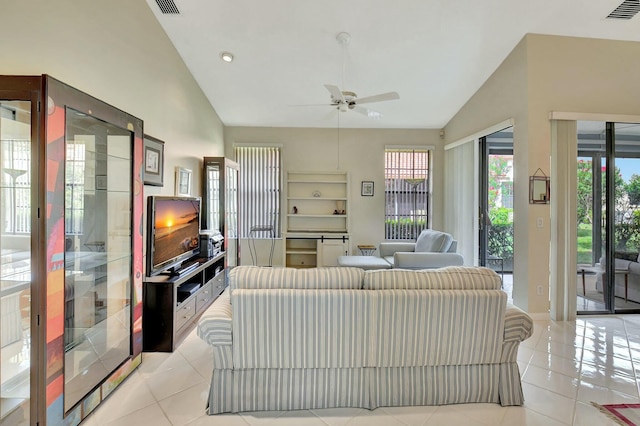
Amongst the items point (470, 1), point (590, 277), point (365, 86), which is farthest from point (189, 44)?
point (590, 277)

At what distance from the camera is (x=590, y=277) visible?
12.0 feet

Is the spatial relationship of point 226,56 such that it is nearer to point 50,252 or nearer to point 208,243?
point 208,243

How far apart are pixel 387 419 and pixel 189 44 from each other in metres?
4.22

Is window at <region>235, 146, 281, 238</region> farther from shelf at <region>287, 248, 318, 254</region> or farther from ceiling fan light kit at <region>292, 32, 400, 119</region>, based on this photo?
ceiling fan light kit at <region>292, 32, 400, 119</region>

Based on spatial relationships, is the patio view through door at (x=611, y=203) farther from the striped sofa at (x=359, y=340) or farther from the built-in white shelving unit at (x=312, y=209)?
the built-in white shelving unit at (x=312, y=209)

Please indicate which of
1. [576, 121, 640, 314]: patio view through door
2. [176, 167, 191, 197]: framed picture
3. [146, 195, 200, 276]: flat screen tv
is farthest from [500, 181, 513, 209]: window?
[176, 167, 191, 197]: framed picture

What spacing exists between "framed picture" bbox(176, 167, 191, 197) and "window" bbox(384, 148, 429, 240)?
3.59 m

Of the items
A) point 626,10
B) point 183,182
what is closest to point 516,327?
point 626,10

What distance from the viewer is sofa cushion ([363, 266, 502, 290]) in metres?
1.91

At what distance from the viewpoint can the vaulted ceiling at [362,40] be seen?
10.1ft

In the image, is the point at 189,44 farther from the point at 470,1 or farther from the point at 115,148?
the point at 470,1

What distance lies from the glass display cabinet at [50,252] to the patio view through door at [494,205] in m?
4.72

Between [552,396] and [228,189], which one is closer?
[552,396]

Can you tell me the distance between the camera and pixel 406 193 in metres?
5.91
